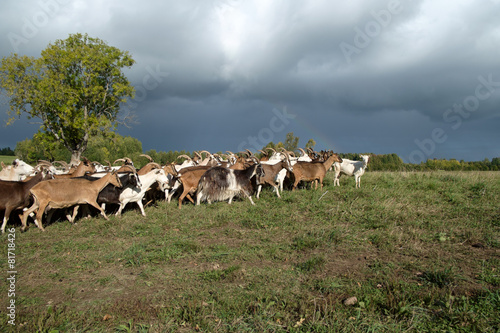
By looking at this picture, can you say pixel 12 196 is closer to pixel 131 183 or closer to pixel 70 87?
pixel 131 183

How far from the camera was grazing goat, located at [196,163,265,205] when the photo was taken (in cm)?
1149

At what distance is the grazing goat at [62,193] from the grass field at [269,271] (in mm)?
645

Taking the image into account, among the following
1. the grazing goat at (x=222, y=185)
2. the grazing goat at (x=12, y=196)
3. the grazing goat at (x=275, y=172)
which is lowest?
the grazing goat at (x=12, y=196)

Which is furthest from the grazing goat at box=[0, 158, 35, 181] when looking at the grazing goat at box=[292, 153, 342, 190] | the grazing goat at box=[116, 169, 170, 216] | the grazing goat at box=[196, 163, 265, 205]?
the grazing goat at box=[292, 153, 342, 190]

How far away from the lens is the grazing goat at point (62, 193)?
8906 millimetres

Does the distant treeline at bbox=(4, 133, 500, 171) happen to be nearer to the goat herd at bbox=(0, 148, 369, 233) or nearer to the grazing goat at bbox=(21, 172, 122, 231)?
the goat herd at bbox=(0, 148, 369, 233)

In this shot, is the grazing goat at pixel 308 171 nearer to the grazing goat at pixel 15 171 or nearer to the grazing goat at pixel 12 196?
the grazing goat at pixel 12 196

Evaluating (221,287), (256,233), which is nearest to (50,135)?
(256,233)

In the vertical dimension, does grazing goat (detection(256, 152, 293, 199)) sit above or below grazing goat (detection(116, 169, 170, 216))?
above

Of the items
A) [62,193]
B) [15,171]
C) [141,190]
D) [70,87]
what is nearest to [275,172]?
[141,190]

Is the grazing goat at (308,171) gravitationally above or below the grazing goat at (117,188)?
above

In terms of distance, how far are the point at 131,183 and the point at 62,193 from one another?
2004 millimetres

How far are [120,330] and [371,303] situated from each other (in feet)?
10.8

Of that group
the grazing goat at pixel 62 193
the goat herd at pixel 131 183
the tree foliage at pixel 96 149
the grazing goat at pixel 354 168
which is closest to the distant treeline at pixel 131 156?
the tree foliage at pixel 96 149
